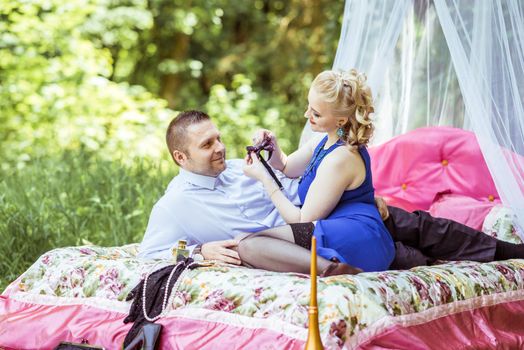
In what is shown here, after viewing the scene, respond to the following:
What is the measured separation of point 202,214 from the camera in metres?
3.21

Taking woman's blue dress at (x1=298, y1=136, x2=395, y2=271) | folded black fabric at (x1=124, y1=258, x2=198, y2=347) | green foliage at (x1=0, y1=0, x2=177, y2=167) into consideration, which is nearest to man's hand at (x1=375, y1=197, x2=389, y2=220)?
woman's blue dress at (x1=298, y1=136, x2=395, y2=271)

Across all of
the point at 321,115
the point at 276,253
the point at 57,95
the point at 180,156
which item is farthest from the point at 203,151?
the point at 57,95

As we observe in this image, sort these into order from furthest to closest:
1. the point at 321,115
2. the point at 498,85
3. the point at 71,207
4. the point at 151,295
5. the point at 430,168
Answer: the point at 71,207, the point at 430,168, the point at 498,85, the point at 321,115, the point at 151,295

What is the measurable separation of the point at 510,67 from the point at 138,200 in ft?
8.14

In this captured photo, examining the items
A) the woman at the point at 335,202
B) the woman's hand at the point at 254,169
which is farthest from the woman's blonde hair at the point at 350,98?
the woman's hand at the point at 254,169

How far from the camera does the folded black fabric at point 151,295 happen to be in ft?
9.00

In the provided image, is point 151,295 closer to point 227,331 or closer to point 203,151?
point 227,331

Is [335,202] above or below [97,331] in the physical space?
above

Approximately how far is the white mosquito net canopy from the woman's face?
650 mm

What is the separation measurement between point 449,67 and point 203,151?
188 cm

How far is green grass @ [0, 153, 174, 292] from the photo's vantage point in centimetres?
443

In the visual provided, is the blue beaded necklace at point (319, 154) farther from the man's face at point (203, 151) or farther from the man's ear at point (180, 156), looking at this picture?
the man's ear at point (180, 156)

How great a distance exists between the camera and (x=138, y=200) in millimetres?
4980

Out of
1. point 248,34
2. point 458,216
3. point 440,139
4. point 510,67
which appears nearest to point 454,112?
point 440,139
